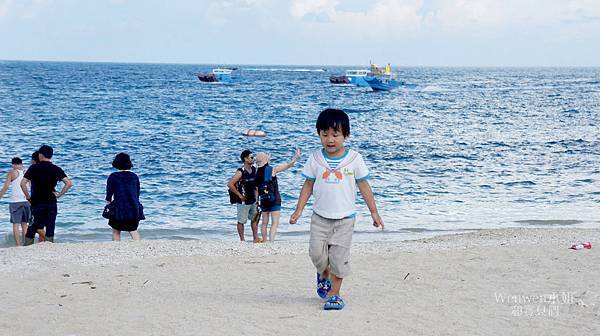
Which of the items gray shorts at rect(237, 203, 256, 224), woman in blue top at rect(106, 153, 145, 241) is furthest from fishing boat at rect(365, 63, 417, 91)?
woman in blue top at rect(106, 153, 145, 241)

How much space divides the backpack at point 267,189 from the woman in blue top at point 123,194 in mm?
1811

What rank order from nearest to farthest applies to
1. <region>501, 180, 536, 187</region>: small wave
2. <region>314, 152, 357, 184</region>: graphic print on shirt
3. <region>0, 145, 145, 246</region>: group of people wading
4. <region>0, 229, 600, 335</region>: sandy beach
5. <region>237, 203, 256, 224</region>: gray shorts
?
<region>0, 229, 600, 335</region>: sandy beach, <region>314, 152, 357, 184</region>: graphic print on shirt, <region>0, 145, 145, 246</region>: group of people wading, <region>237, 203, 256, 224</region>: gray shorts, <region>501, 180, 536, 187</region>: small wave

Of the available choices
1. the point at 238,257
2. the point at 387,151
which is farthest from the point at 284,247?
the point at 387,151

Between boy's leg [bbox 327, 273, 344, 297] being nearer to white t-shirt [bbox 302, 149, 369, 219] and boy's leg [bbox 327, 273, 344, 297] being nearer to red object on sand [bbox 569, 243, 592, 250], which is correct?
white t-shirt [bbox 302, 149, 369, 219]

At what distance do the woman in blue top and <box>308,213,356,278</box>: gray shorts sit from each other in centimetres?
434

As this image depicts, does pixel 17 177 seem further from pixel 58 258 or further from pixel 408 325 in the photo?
pixel 408 325

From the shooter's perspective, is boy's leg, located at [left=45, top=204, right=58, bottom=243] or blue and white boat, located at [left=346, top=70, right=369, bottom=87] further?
blue and white boat, located at [left=346, top=70, right=369, bottom=87]

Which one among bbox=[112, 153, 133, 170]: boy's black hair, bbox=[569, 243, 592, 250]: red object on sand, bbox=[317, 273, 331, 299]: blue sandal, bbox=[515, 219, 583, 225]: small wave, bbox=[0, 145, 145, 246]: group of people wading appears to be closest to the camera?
bbox=[317, 273, 331, 299]: blue sandal

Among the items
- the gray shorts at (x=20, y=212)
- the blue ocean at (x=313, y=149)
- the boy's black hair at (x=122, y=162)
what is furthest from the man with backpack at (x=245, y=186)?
the gray shorts at (x=20, y=212)

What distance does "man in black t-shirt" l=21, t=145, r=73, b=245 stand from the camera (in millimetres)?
10273

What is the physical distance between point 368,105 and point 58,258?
5536 cm

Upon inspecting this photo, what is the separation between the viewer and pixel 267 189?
420 inches

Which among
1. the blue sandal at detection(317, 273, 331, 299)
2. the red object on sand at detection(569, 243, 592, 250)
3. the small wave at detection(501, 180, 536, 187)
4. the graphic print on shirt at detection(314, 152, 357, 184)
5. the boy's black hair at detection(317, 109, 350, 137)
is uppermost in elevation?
the boy's black hair at detection(317, 109, 350, 137)

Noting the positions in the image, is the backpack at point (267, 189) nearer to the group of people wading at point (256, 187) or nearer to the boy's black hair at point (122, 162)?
the group of people wading at point (256, 187)
